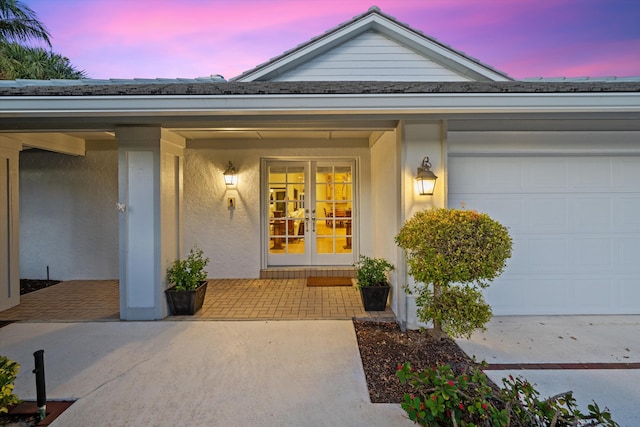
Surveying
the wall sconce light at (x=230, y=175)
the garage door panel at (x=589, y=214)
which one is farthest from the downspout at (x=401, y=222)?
the wall sconce light at (x=230, y=175)

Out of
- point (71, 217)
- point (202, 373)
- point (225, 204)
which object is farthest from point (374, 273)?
point (71, 217)

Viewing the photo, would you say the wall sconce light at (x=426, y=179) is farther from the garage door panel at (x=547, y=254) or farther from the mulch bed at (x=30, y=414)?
the mulch bed at (x=30, y=414)

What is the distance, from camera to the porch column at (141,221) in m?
4.39

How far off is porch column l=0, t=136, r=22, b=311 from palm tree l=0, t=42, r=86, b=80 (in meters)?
11.8

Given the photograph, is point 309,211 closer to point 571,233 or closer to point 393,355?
point 393,355

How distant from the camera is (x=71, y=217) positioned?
6.75 meters

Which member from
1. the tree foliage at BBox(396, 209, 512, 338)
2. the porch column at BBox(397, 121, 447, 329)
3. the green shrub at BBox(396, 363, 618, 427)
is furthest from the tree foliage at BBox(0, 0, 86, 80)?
the green shrub at BBox(396, 363, 618, 427)

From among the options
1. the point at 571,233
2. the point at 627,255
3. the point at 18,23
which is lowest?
the point at 627,255

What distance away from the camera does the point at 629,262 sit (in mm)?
4543

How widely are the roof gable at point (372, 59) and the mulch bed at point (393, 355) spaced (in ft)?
17.2

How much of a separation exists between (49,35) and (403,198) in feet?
60.5

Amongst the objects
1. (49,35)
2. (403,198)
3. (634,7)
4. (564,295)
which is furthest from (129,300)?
(49,35)

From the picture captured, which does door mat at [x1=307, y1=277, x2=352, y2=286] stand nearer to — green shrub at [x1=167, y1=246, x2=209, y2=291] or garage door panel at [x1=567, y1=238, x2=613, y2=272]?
green shrub at [x1=167, y1=246, x2=209, y2=291]

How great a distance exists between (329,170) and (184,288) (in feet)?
12.2
